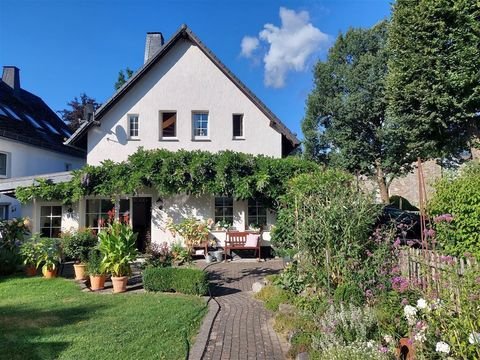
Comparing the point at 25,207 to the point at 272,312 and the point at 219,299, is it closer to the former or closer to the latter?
the point at 219,299

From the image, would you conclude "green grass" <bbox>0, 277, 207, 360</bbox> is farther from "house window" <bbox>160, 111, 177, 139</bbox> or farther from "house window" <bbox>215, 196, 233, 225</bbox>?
"house window" <bbox>160, 111, 177, 139</bbox>

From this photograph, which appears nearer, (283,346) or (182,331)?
(283,346)

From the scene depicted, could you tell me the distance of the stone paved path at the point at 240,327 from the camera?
492 cm

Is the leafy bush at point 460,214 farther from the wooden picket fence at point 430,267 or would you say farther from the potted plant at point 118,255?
the potted plant at point 118,255

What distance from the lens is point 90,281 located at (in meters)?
9.35

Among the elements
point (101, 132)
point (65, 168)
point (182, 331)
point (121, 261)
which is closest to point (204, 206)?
point (101, 132)

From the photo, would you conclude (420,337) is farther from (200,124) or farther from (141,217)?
(200,124)

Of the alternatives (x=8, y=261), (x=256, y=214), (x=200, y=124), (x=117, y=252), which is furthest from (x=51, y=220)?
(x=256, y=214)

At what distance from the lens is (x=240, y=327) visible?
6.00 meters

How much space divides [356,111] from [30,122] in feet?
63.3

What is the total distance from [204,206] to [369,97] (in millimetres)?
12656

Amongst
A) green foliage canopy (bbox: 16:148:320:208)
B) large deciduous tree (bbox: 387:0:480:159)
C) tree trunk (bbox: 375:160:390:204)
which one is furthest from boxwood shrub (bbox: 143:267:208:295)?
tree trunk (bbox: 375:160:390:204)

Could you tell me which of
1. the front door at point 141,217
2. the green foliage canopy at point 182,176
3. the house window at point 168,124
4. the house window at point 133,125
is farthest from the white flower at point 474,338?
the house window at point 133,125

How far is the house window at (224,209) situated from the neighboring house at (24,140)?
7.74 meters
